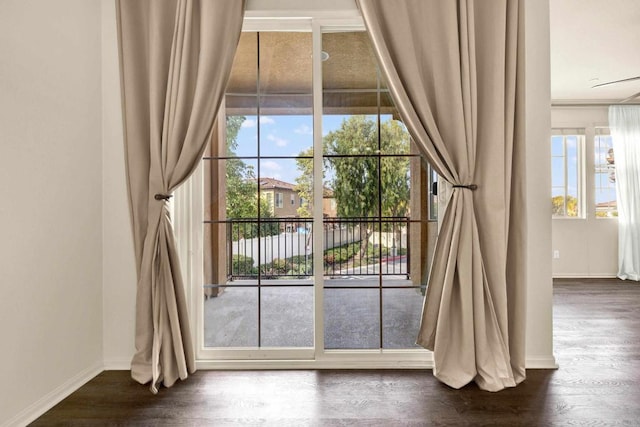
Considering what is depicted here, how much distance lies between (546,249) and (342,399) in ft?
5.38

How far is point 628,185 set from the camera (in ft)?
17.0

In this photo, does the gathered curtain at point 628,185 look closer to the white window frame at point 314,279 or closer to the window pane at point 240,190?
the white window frame at point 314,279

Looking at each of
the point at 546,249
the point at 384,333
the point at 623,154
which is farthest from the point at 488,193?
the point at 623,154

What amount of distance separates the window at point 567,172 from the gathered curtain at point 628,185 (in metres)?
0.47

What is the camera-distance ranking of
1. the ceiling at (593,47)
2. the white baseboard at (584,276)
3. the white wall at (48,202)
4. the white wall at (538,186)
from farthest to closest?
the white baseboard at (584,276) < the ceiling at (593,47) < the white wall at (538,186) < the white wall at (48,202)

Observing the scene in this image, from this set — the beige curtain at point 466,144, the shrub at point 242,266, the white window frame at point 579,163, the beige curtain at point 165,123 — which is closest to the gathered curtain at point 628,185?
the white window frame at point 579,163

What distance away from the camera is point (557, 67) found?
4.18 metres

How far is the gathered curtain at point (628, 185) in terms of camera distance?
515cm

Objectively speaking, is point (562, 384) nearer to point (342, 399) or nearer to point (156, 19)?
point (342, 399)

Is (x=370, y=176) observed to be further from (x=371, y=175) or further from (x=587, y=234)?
(x=587, y=234)

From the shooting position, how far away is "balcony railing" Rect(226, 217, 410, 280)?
94.5 inches

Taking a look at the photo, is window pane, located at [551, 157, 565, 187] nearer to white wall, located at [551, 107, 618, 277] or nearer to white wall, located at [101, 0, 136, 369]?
white wall, located at [551, 107, 618, 277]

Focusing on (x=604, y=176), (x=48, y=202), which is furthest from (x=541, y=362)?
(x=604, y=176)

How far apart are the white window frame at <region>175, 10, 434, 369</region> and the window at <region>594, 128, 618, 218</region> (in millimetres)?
4898
